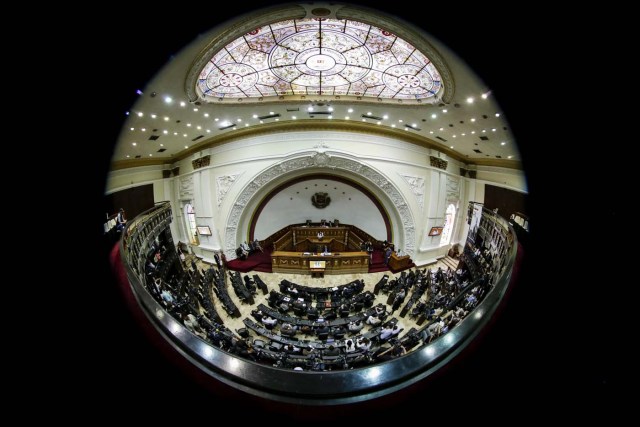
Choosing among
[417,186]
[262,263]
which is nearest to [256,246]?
[262,263]

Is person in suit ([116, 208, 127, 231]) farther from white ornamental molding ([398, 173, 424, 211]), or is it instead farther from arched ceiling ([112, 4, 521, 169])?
white ornamental molding ([398, 173, 424, 211])

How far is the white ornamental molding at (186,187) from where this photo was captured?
1.30 meters

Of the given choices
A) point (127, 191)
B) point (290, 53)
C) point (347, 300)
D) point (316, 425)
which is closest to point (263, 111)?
point (290, 53)

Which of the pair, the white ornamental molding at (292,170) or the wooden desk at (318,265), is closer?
the white ornamental molding at (292,170)

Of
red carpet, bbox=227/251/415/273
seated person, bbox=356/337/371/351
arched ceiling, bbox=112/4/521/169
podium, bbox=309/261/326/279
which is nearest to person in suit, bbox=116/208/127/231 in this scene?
arched ceiling, bbox=112/4/521/169

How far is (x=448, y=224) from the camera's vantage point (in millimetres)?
1399

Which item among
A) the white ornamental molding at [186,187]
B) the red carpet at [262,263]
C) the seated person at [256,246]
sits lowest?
the red carpet at [262,263]

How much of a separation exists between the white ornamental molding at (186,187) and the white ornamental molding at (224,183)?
17cm

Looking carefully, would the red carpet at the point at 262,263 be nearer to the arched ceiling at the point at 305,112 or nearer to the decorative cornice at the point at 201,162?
the decorative cornice at the point at 201,162

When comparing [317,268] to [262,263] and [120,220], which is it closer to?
[262,263]

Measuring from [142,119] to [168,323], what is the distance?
1035 millimetres

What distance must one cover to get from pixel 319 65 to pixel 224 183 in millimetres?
1358

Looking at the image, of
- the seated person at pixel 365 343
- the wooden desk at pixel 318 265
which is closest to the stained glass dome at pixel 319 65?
the wooden desk at pixel 318 265

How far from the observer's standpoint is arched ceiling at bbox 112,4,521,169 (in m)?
0.98
